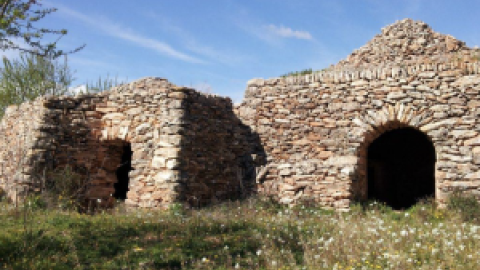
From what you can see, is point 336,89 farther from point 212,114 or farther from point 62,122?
point 62,122

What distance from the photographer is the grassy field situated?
5.55 m

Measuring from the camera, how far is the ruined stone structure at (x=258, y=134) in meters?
9.45

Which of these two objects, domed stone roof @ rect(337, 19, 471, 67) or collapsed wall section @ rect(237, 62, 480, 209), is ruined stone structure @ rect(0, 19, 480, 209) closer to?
collapsed wall section @ rect(237, 62, 480, 209)

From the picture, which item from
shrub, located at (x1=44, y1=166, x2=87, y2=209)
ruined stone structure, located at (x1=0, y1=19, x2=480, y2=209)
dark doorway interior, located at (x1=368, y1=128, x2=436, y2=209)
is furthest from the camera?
dark doorway interior, located at (x1=368, y1=128, x2=436, y2=209)

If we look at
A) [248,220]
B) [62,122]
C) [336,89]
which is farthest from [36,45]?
[336,89]

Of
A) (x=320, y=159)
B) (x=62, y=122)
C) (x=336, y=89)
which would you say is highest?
(x=336, y=89)

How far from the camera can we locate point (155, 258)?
5879 mm

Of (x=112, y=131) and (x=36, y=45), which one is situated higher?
(x=36, y=45)

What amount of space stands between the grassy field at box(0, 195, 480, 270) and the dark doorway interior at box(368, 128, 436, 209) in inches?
200

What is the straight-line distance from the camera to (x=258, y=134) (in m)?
11.2

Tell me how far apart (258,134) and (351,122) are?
234cm

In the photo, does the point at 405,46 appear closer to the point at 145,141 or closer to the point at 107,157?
the point at 145,141

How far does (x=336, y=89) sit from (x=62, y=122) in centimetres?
642

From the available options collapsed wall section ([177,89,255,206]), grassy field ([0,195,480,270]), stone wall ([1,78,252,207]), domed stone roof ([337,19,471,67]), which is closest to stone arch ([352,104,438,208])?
grassy field ([0,195,480,270])
